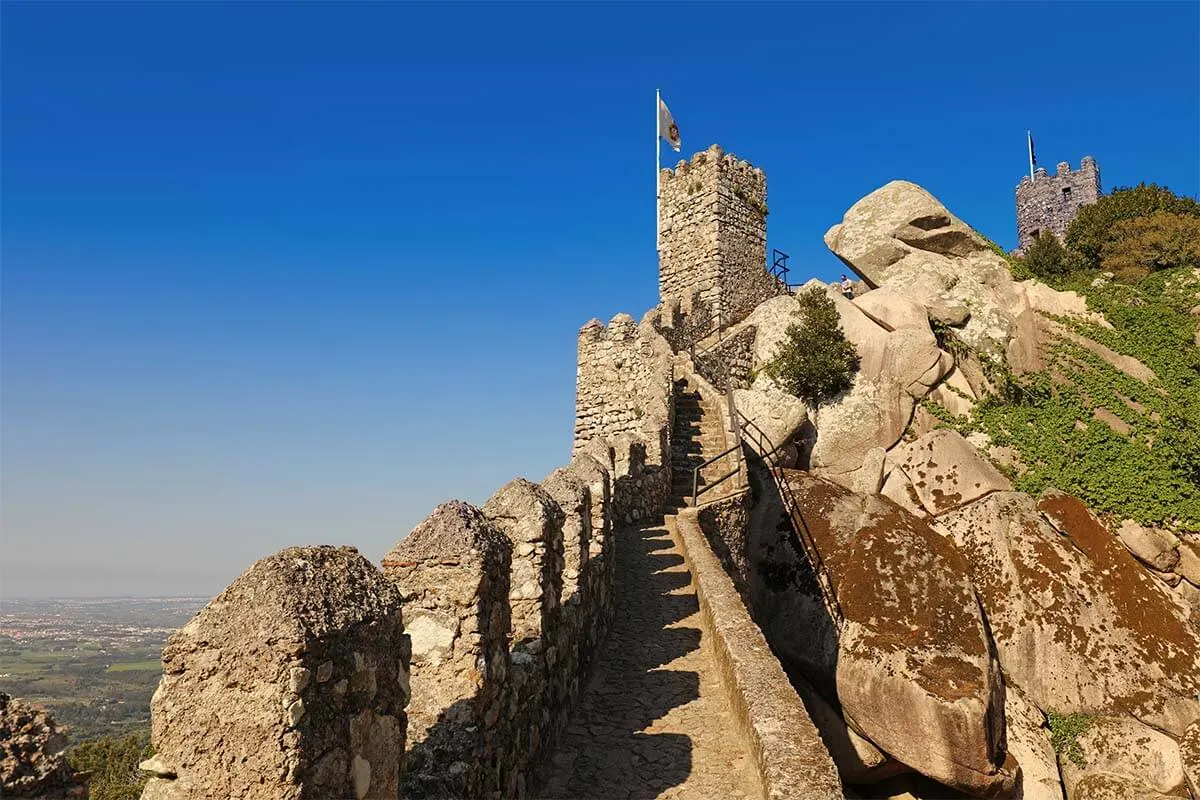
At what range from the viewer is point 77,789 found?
217 centimetres

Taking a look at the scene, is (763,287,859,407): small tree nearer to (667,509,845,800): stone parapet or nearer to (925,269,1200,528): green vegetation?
(925,269,1200,528): green vegetation

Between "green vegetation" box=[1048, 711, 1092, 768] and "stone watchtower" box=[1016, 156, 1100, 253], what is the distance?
36.6 m

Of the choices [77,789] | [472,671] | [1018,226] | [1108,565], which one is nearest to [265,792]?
[77,789]

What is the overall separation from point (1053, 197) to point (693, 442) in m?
38.8

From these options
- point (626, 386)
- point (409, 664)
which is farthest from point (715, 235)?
point (409, 664)

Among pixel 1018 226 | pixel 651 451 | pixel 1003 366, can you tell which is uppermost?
pixel 1018 226

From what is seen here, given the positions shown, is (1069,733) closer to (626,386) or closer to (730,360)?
(730,360)

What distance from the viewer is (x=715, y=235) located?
27.7 m

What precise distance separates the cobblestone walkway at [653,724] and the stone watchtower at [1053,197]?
141 ft

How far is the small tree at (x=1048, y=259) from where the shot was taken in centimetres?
2338

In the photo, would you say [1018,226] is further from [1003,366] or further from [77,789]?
[77,789]

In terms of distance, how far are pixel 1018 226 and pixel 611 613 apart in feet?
158

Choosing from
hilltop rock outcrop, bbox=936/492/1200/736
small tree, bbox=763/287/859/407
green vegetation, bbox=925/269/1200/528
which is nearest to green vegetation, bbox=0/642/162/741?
hilltop rock outcrop, bbox=936/492/1200/736

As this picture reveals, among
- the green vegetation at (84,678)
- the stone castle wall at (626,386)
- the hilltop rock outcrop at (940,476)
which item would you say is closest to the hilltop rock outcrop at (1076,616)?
the hilltop rock outcrop at (940,476)
